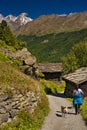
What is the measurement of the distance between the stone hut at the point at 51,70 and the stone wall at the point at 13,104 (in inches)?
1962

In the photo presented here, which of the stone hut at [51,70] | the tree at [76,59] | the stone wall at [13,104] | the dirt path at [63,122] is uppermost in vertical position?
the tree at [76,59]

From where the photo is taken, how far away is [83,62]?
4702 inches

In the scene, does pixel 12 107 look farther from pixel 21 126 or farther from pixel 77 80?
pixel 77 80

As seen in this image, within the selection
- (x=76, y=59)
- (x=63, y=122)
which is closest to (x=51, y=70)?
(x=76, y=59)

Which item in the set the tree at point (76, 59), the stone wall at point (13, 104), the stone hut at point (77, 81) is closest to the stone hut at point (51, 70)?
the stone hut at point (77, 81)

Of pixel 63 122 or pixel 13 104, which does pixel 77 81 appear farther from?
pixel 13 104

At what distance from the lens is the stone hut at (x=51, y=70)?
76.1 m

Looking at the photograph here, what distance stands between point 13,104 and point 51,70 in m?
54.3

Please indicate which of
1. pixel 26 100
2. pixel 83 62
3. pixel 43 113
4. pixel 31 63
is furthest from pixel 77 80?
pixel 83 62

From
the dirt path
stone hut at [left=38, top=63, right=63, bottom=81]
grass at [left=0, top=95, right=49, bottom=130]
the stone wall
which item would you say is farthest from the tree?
the stone wall

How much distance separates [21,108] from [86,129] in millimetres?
4719

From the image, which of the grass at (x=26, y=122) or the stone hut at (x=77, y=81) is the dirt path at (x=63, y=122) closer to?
the grass at (x=26, y=122)

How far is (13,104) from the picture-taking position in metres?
22.1

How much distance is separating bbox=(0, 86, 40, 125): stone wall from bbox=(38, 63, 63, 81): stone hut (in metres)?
49.8
